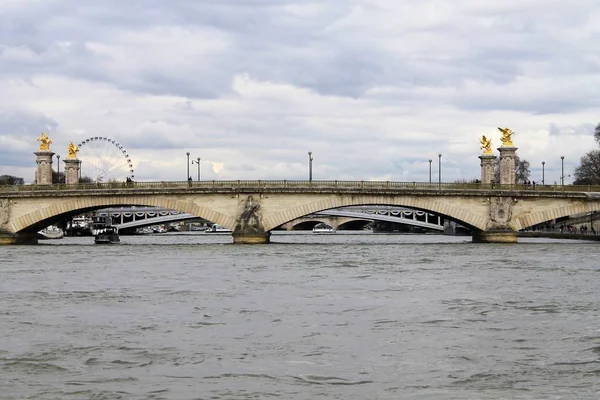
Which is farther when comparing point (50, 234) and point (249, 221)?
point (50, 234)

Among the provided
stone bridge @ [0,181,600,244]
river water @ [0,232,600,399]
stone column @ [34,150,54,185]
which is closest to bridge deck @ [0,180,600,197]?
stone bridge @ [0,181,600,244]

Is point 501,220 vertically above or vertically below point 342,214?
below

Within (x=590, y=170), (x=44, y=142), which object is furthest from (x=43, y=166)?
(x=590, y=170)

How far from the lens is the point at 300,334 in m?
22.4

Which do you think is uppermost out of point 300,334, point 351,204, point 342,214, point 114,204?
point 114,204

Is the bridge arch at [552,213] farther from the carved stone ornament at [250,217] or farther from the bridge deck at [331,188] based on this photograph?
the carved stone ornament at [250,217]

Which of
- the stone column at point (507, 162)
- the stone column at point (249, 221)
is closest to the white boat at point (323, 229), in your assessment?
the stone column at point (507, 162)

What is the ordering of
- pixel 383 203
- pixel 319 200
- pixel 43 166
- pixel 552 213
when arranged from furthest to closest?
pixel 43 166 → pixel 383 203 → pixel 319 200 → pixel 552 213

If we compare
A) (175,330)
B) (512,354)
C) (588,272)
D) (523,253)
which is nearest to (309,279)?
Answer: (588,272)

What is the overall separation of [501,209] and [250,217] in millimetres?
18724

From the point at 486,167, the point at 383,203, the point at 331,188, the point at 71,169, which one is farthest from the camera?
the point at 71,169

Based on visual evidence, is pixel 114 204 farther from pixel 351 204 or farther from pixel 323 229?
pixel 323 229

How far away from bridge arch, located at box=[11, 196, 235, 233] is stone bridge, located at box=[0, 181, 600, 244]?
0.08 meters

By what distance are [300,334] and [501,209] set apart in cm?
5195
